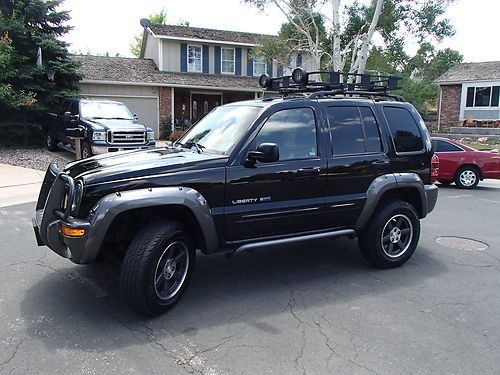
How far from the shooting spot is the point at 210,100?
27109 mm

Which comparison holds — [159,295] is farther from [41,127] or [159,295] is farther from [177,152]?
[41,127]

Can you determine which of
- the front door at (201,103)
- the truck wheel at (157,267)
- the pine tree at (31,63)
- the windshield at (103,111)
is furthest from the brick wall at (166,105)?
the truck wheel at (157,267)

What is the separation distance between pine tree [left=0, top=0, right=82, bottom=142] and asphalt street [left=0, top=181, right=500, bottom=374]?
12.5 metres

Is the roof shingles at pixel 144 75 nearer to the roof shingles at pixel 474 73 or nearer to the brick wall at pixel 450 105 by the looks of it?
the brick wall at pixel 450 105

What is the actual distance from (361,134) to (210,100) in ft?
74.6

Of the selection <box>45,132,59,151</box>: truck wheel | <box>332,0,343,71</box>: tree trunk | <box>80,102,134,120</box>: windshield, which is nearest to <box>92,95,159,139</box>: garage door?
<box>45,132,59,151</box>: truck wheel

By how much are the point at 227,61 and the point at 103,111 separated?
47.4 feet

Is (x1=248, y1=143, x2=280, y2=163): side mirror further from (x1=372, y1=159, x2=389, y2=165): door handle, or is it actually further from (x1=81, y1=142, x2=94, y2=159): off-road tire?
(x1=81, y1=142, x2=94, y2=159): off-road tire

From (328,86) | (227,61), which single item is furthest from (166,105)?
(328,86)

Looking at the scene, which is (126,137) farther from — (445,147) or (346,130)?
(445,147)

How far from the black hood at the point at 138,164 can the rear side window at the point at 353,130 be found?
141 cm

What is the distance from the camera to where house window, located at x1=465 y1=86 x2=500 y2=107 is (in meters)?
28.4

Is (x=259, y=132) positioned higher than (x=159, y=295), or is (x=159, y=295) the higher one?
(x=259, y=132)

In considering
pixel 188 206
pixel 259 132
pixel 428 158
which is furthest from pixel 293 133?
pixel 428 158
